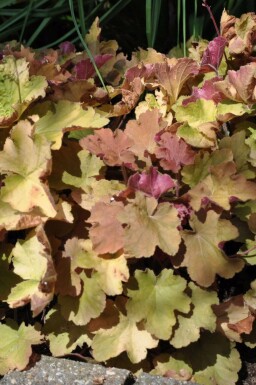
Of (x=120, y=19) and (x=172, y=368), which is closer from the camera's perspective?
(x=172, y=368)

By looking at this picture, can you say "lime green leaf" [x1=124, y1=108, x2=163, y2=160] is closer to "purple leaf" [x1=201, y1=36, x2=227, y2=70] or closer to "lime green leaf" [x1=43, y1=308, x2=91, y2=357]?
"purple leaf" [x1=201, y1=36, x2=227, y2=70]

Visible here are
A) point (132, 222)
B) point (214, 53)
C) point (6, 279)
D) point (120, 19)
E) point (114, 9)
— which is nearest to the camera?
point (132, 222)

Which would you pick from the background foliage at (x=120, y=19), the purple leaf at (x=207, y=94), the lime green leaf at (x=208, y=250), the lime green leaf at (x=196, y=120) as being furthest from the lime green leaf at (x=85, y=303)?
the background foliage at (x=120, y=19)

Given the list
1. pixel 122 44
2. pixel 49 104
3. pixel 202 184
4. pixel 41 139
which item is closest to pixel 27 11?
pixel 122 44

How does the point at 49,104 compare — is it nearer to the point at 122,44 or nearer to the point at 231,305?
the point at 231,305

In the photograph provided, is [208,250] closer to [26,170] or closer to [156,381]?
[156,381]

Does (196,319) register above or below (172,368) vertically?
above

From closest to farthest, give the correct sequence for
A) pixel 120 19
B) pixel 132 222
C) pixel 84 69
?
1. pixel 132 222
2. pixel 84 69
3. pixel 120 19

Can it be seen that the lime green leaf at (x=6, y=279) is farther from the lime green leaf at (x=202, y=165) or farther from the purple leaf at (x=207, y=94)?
the purple leaf at (x=207, y=94)

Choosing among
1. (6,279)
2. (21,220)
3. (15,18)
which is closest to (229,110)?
(21,220)
